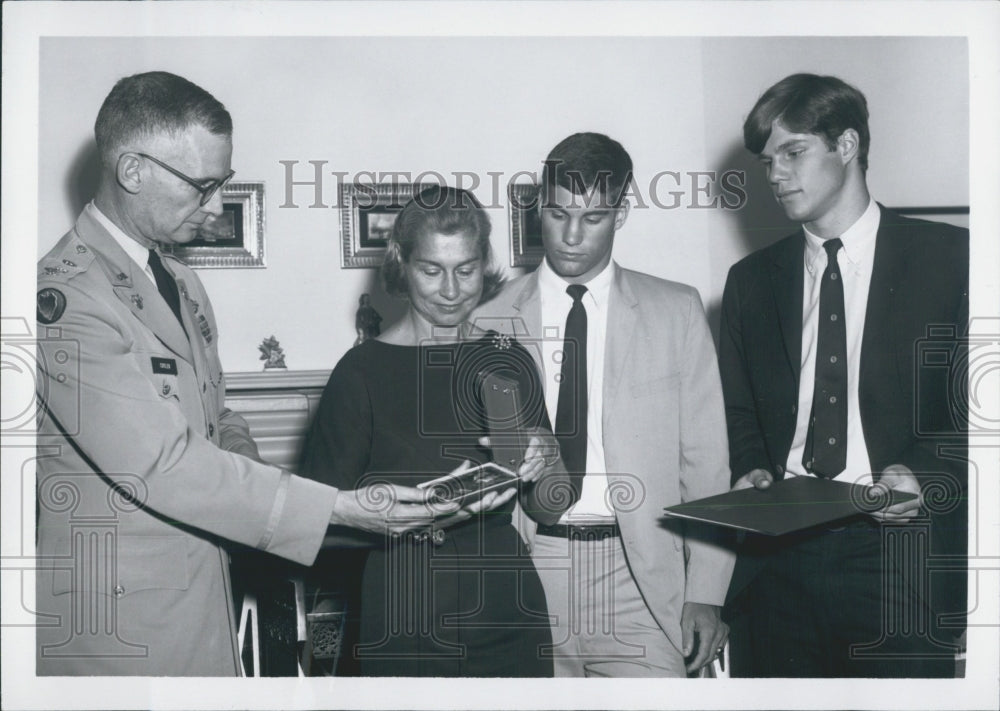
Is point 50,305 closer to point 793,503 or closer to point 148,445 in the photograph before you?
point 148,445

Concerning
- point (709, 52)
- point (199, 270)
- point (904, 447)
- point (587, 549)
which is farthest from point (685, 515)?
point (199, 270)

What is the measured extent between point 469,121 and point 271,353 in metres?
0.86

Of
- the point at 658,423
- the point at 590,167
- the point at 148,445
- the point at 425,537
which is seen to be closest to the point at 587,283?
the point at 590,167

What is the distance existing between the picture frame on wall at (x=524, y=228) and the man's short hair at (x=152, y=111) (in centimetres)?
82

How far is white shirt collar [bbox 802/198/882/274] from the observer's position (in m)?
2.73

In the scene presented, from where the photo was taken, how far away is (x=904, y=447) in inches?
108

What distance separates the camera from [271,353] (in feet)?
8.99

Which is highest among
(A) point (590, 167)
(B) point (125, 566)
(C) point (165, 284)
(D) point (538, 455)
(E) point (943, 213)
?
(A) point (590, 167)

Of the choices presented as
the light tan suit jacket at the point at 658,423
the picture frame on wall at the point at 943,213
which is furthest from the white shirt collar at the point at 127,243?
the picture frame on wall at the point at 943,213

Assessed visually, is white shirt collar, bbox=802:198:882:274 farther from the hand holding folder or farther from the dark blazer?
the hand holding folder

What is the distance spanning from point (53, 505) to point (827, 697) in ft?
7.37

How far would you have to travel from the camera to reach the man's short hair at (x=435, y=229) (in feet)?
8.83

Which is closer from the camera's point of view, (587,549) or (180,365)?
(180,365)

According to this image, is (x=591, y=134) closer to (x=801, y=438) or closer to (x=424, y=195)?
(x=424, y=195)
